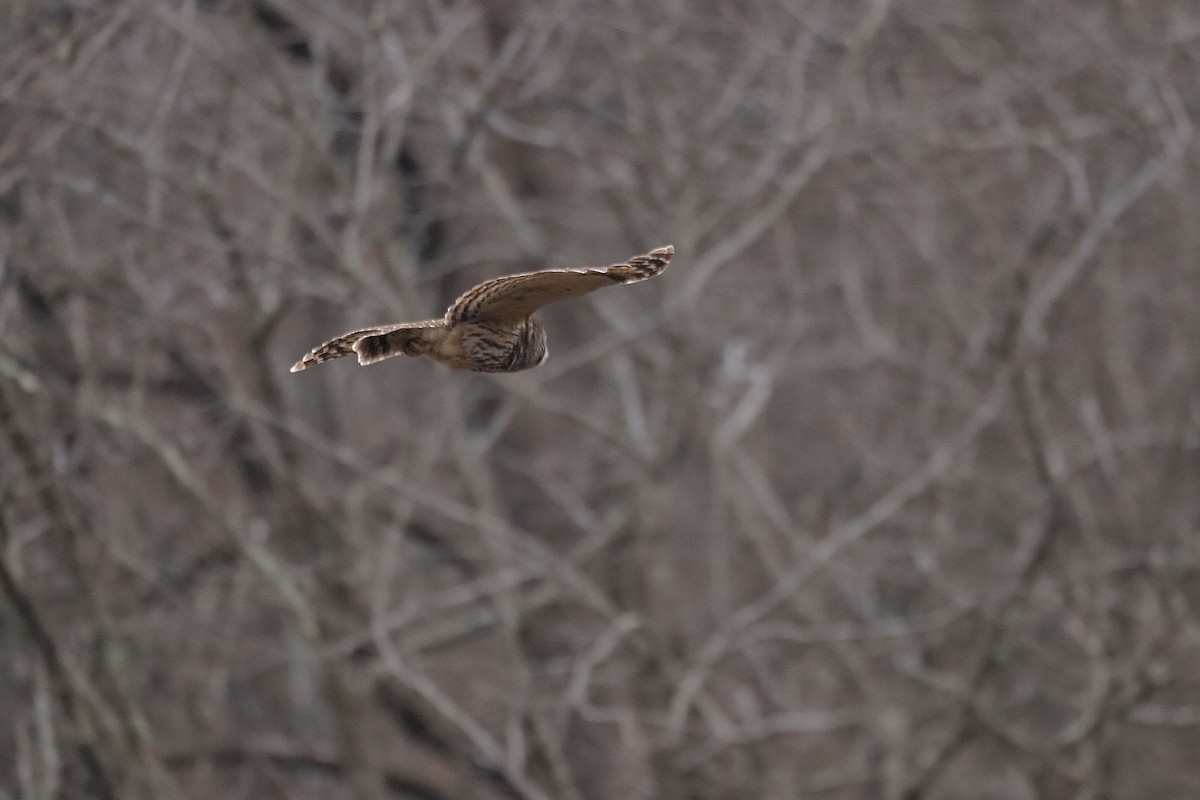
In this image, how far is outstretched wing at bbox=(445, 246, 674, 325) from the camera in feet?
6.83

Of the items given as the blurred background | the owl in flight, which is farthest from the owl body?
the blurred background

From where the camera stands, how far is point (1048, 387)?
10359 millimetres

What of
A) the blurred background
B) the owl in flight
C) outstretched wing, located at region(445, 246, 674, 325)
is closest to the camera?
outstretched wing, located at region(445, 246, 674, 325)

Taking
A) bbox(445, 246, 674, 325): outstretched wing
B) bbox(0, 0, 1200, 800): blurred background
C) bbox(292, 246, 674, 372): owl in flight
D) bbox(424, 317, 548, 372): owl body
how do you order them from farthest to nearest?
bbox(0, 0, 1200, 800): blurred background
bbox(424, 317, 548, 372): owl body
bbox(292, 246, 674, 372): owl in flight
bbox(445, 246, 674, 325): outstretched wing

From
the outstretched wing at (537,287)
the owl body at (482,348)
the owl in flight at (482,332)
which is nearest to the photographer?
the outstretched wing at (537,287)

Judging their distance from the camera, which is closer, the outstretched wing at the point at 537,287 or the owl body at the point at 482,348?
the outstretched wing at the point at 537,287

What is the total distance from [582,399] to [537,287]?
9.08 metres

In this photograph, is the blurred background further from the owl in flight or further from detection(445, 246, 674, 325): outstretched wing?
detection(445, 246, 674, 325): outstretched wing

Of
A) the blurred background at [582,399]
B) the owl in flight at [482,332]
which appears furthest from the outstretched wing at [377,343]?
the blurred background at [582,399]

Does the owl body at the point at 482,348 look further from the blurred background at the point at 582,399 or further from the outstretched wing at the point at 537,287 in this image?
the blurred background at the point at 582,399

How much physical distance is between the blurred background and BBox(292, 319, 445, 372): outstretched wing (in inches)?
114

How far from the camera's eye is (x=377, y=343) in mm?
2365

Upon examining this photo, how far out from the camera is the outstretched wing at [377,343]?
2.30 m

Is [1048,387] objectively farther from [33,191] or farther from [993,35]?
[33,191]
